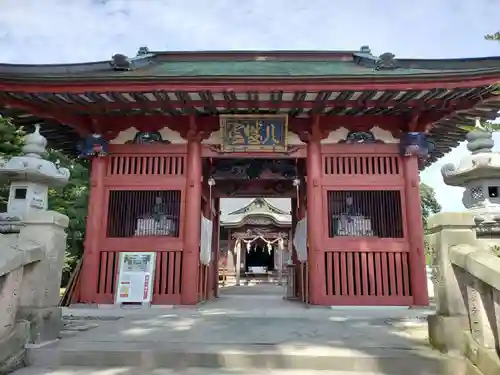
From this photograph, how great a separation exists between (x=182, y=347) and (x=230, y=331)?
1.25m

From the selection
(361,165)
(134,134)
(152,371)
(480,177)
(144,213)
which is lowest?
(152,371)

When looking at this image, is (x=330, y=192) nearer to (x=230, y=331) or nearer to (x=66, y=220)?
(x=230, y=331)

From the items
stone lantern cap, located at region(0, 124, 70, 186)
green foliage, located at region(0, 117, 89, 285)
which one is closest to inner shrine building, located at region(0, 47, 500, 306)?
stone lantern cap, located at region(0, 124, 70, 186)

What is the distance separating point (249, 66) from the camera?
36.8 ft

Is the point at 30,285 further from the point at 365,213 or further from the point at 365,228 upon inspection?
the point at 365,213

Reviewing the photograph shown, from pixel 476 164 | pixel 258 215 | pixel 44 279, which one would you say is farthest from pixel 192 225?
pixel 258 215

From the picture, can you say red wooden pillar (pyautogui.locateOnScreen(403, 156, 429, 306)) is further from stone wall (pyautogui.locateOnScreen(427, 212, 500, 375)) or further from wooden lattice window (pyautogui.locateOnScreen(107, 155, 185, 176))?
wooden lattice window (pyautogui.locateOnScreen(107, 155, 185, 176))

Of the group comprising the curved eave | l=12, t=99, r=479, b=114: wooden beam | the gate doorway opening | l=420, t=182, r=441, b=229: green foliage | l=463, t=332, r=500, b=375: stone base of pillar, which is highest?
l=420, t=182, r=441, b=229: green foliage

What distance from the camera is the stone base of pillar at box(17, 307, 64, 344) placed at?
434 cm

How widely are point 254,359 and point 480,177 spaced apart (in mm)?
5264

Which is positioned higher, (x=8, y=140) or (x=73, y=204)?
(x=8, y=140)

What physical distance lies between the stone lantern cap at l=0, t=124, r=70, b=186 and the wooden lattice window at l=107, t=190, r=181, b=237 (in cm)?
191

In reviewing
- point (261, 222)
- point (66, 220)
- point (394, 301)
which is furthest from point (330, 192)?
point (261, 222)

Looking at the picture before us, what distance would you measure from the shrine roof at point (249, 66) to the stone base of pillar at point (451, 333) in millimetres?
5224
